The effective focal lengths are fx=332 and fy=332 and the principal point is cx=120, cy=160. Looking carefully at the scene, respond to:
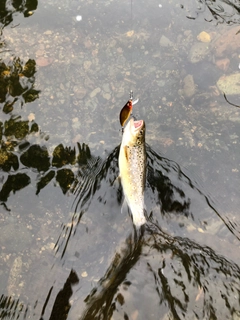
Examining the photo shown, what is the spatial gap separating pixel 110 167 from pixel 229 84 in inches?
90.3

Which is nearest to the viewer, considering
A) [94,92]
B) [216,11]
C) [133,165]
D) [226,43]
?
[133,165]

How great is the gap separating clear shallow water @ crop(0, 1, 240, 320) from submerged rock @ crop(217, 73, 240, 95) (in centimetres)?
11

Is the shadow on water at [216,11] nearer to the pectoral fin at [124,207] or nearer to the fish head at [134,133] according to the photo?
the fish head at [134,133]

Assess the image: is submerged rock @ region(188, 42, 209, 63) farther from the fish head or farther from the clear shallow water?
the fish head

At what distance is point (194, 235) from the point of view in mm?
4152

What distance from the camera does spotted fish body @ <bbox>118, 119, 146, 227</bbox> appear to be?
11.7 feet

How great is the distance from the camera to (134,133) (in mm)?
3557

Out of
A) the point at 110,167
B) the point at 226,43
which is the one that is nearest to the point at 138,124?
the point at 110,167

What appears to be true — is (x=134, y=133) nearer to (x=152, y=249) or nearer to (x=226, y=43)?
(x=152, y=249)

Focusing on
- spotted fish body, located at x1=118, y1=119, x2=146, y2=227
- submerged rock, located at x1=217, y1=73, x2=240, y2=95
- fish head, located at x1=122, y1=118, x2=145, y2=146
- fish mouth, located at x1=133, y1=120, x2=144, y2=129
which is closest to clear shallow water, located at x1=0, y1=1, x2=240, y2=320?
submerged rock, located at x1=217, y1=73, x2=240, y2=95

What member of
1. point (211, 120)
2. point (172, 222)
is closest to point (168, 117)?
point (211, 120)

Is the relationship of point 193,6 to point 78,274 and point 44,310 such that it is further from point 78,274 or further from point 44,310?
point 44,310

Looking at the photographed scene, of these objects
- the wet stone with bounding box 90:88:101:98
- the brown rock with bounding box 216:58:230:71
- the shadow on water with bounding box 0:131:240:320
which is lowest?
the shadow on water with bounding box 0:131:240:320

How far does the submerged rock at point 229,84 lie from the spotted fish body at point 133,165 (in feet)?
6.72
